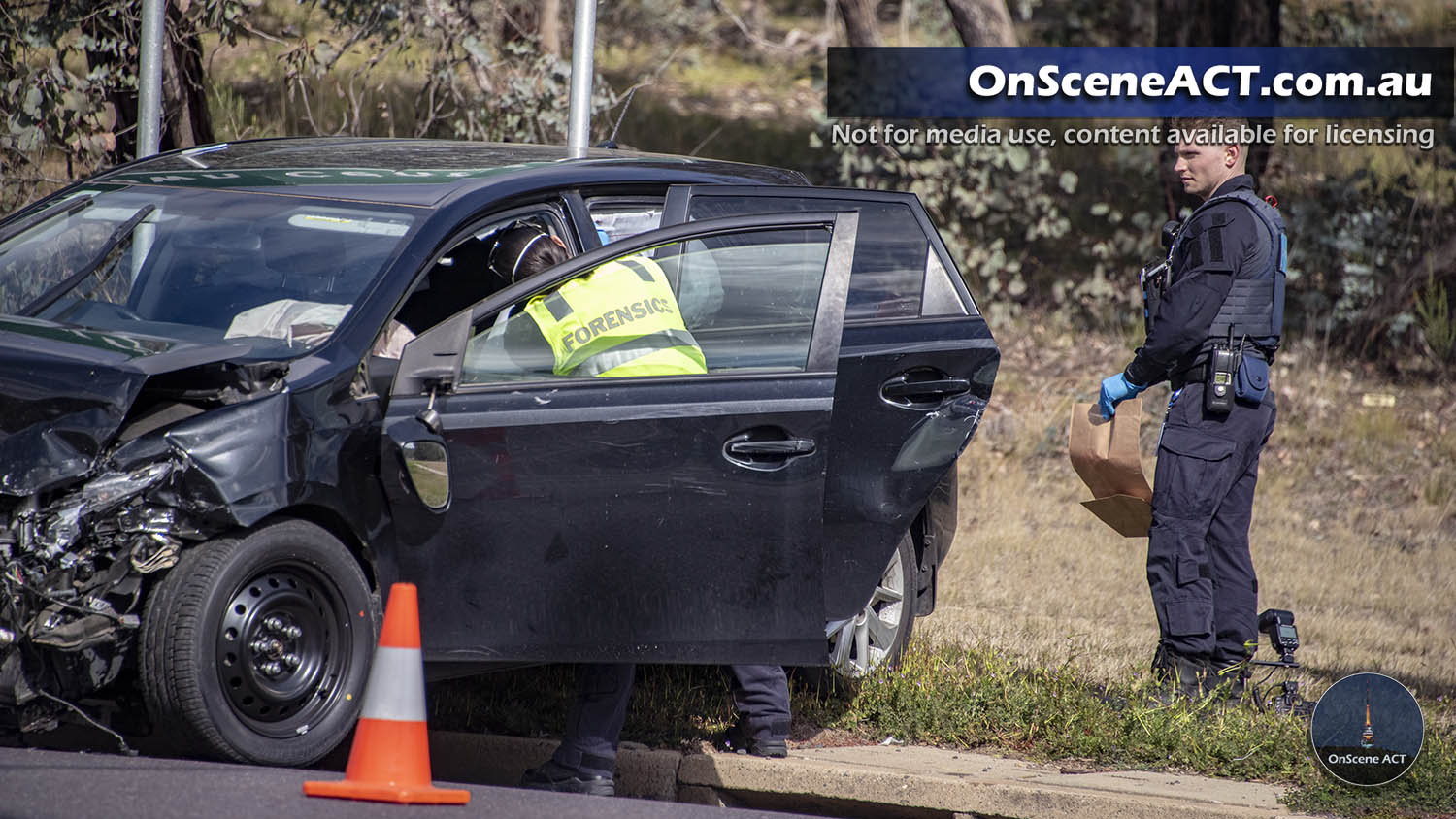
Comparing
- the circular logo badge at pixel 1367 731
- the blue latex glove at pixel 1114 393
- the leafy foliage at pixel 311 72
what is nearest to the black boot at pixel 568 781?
the circular logo badge at pixel 1367 731

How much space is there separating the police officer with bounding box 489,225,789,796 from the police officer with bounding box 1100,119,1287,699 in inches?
74.1

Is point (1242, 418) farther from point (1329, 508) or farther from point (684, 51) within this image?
point (684, 51)

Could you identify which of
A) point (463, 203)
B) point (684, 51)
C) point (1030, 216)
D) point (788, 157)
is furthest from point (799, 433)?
point (684, 51)

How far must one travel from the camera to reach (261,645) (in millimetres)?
3939

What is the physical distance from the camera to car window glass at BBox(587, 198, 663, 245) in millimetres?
5098

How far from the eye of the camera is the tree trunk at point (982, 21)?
13.6 m

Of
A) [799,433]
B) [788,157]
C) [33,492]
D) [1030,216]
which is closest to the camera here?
[33,492]

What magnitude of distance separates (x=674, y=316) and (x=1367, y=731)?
2423 millimetres

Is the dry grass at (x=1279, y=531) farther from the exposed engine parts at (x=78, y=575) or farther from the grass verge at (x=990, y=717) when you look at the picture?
the exposed engine parts at (x=78, y=575)

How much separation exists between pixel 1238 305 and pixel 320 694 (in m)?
3.37

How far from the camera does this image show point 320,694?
4117mm

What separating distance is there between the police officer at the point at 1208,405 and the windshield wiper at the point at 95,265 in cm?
337

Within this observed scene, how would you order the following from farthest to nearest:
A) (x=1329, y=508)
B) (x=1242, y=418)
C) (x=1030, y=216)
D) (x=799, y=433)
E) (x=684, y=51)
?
(x=684, y=51) < (x=1030, y=216) < (x=1329, y=508) < (x=1242, y=418) < (x=799, y=433)

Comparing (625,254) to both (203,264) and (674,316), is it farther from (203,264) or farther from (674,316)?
(203,264)
